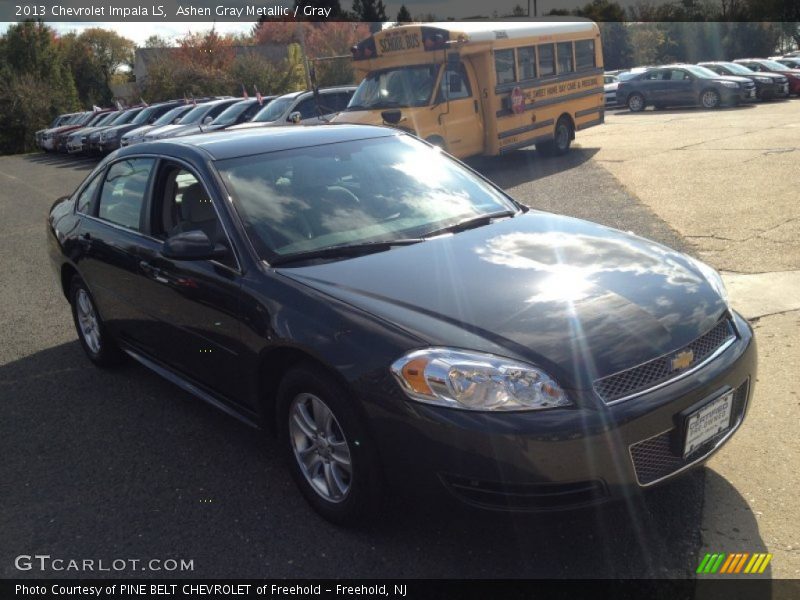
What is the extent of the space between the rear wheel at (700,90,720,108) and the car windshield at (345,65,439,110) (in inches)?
609

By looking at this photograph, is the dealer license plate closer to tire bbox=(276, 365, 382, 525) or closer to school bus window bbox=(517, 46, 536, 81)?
tire bbox=(276, 365, 382, 525)

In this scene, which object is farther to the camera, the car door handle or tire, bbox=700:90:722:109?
tire, bbox=700:90:722:109

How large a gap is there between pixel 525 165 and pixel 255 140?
1125cm

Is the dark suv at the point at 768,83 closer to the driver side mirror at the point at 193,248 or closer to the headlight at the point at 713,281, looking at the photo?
the headlight at the point at 713,281

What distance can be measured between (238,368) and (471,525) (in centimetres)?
131

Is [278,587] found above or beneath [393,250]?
beneath

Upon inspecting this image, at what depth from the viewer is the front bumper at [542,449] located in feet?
8.79

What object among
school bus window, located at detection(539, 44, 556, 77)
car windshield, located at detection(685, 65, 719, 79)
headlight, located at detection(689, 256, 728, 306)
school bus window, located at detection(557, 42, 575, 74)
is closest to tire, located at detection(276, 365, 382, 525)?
headlight, located at detection(689, 256, 728, 306)

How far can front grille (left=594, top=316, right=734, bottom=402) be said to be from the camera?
278 centimetres

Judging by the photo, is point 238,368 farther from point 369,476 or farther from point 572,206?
point 572,206

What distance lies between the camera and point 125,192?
4.89 metres

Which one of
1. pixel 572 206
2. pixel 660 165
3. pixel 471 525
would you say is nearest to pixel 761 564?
pixel 471 525

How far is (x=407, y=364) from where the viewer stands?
9.37 feet

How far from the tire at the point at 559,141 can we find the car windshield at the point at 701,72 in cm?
1214
